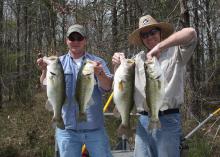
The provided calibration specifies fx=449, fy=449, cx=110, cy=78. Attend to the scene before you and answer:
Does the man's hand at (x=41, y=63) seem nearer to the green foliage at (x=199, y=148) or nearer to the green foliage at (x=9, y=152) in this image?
the green foliage at (x=199, y=148)

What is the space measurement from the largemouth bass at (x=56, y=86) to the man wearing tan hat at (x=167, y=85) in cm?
62

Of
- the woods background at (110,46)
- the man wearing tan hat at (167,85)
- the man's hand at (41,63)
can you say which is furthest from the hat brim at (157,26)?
the woods background at (110,46)

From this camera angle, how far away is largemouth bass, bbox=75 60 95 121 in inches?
190

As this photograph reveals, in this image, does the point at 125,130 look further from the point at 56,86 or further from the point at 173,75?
the point at 56,86

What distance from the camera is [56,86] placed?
488 cm

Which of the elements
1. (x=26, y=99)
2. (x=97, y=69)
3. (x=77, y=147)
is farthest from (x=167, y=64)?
(x=26, y=99)

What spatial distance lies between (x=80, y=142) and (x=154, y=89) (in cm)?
120

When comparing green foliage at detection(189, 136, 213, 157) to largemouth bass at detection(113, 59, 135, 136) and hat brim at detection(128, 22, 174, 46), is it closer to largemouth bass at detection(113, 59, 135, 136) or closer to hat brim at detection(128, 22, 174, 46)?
hat brim at detection(128, 22, 174, 46)

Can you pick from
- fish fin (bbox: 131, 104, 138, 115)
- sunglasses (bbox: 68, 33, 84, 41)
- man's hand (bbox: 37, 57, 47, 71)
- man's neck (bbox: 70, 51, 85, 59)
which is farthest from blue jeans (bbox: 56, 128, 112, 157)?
sunglasses (bbox: 68, 33, 84, 41)

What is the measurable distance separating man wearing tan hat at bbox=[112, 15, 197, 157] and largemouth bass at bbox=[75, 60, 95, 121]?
11.2 inches

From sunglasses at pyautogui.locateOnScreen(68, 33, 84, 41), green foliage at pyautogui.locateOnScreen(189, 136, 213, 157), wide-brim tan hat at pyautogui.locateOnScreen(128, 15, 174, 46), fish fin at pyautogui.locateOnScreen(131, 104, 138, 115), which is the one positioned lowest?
green foliage at pyautogui.locateOnScreen(189, 136, 213, 157)

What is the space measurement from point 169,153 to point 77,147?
1.06m

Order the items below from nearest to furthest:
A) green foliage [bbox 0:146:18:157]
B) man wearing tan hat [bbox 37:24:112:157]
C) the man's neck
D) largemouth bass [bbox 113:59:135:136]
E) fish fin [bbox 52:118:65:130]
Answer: largemouth bass [bbox 113:59:135:136] < fish fin [bbox 52:118:65:130] < man wearing tan hat [bbox 37:24:112:157] < the man's neck < green foliage [bbox 0:146:18:157]

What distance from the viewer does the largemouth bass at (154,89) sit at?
14.6ft
